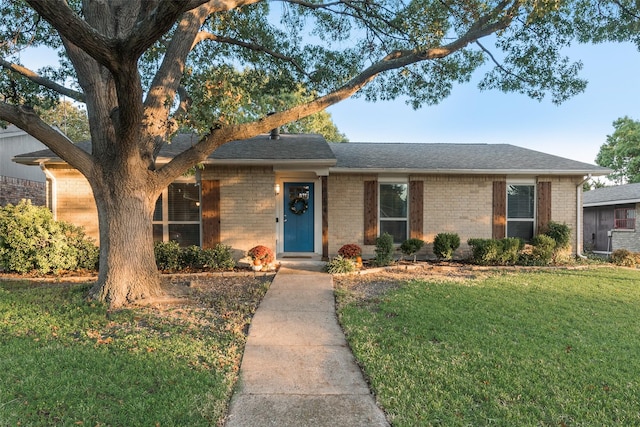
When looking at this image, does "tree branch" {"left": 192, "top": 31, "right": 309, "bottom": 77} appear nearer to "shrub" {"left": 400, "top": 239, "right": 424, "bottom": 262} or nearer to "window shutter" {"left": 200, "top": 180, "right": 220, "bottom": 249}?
"window shutter" {"left": 200, "top": 180, "right": 220, "bottom": 249}

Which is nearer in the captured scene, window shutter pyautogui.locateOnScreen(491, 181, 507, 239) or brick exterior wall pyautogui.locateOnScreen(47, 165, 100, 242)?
brick exterior wall pyautogui.locateOnScreen(47, 165, 100, 242)

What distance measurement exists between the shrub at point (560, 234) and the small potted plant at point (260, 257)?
330 inches

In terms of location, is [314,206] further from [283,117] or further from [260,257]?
[283,117]

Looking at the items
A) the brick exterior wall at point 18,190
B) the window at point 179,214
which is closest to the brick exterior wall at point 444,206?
the window at point 179,214

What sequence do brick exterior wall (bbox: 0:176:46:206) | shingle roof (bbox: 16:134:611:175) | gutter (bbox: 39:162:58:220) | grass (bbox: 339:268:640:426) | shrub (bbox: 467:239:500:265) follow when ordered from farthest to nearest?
brick exterior wall (bbox: 0:176:46:206) < shrub (bbox: 467:239:500:265) < gutter (bbox: 39:162:58:220) < shingle roof (bbox: 16:134:611:175) < grass (bbox: 339:268:640:426)

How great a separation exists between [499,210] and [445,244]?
2.35 metres

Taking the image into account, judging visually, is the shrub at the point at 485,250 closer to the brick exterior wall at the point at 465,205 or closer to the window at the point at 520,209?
the brick exterior wall at the point at 465,205

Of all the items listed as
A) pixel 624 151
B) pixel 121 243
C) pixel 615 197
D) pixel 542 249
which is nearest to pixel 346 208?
pixel 542 249

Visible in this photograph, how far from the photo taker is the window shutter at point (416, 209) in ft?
34.3

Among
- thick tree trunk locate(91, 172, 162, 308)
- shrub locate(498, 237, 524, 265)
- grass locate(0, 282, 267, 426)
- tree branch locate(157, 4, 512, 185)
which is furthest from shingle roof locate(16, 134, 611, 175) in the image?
grass locate(0, 282, 267, 426)

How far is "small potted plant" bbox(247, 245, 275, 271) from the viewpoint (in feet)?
28.0

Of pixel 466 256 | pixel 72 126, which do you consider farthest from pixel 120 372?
pixel 72 126

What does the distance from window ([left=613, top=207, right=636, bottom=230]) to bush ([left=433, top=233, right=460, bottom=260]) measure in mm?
12329

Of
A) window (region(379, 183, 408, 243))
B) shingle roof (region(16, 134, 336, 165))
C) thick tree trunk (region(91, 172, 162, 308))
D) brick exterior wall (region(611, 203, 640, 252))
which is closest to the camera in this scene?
thick tree trunk (region(91, 172, 162, 308))
